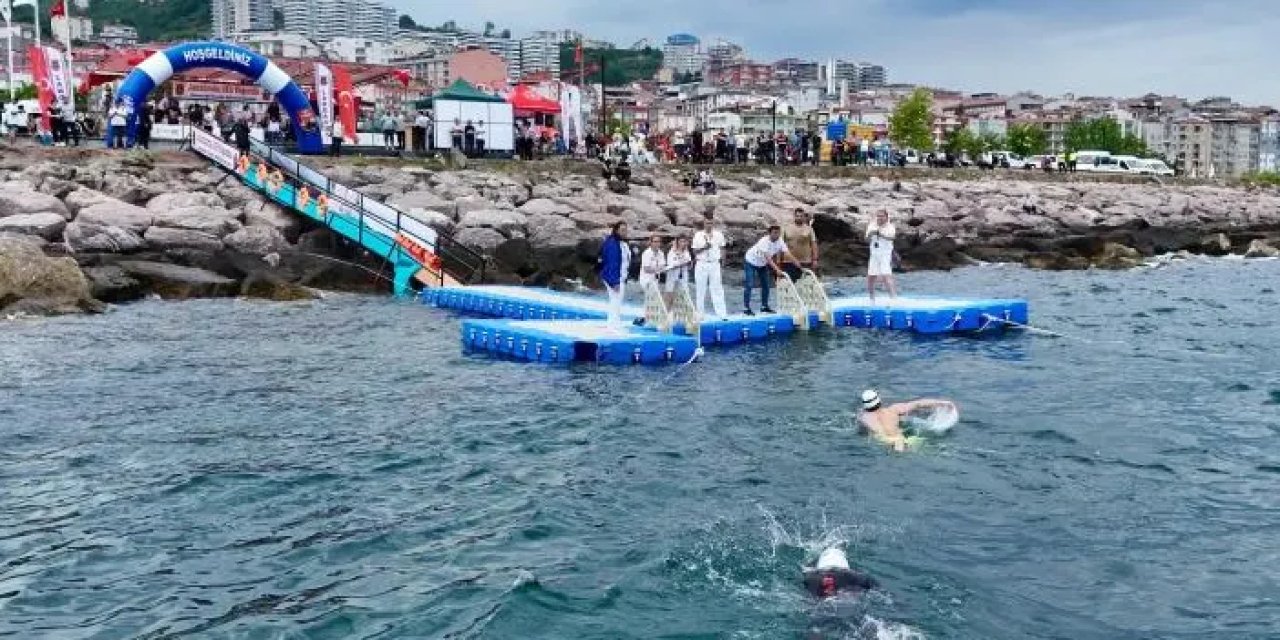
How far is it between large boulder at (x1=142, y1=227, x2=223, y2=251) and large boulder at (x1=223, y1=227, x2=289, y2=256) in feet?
1.35

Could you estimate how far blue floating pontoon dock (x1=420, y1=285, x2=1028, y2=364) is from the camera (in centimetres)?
A: 1994

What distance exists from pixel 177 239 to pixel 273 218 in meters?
3.12

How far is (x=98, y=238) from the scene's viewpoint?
2762 cm

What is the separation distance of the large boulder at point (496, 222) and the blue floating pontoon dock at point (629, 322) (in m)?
4.41

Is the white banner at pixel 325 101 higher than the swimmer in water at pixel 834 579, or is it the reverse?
the white banner at pixel 325 101

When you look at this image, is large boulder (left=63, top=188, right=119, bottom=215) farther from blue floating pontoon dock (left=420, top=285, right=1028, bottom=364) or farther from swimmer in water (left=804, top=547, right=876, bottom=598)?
Answer: swimmer in water (left=804, top=547, right=876, bottom=598)

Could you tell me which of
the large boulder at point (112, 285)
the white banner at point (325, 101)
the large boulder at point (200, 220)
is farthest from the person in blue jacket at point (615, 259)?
the white banner at point (325, 101)

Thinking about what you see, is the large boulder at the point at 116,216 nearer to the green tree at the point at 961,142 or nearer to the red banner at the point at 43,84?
the red banner at the point at 43,84

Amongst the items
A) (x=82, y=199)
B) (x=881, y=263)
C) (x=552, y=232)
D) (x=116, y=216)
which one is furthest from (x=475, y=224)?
(x=881, y=263)

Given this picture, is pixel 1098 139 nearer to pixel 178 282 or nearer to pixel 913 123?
pixel 913 123

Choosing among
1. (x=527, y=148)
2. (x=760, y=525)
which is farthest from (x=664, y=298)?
(x=527, y=148)

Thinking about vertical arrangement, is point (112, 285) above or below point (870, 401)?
above

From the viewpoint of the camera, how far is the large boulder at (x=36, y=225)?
2700 cm

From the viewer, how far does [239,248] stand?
29.3 meters
